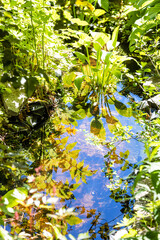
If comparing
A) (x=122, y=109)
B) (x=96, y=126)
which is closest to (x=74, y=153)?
(x=96, y=126)

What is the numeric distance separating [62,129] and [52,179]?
1.66 ft

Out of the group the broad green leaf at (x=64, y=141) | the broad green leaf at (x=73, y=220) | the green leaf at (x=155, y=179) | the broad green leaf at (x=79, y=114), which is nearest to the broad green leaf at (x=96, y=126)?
the broad green leaf at (x=79, y=114)

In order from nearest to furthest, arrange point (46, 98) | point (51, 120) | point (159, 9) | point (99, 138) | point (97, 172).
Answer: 1. point (159, 9)
2. point (97, 172)
3. point (99, 138)
4. point (51, 120)
5. point (46, 98)

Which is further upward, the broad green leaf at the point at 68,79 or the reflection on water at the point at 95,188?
the broad green leaf at the point at 68,79

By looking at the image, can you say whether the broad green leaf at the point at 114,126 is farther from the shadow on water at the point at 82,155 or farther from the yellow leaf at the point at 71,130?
the yellow leaf at the point at 71,130

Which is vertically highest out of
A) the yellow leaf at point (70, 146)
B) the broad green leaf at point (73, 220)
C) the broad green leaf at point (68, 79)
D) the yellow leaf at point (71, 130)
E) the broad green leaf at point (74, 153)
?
the broad green leaf at point (68, 79)

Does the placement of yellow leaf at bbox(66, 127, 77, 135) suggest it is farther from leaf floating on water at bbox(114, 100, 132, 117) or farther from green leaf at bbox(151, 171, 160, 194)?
green leaf at bbox(151, 171, 160, 194)

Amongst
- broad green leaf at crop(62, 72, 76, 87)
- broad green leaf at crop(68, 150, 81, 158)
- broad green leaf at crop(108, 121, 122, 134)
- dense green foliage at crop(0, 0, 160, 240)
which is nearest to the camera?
dense green foliage at crop(0, 0, 160, 240)

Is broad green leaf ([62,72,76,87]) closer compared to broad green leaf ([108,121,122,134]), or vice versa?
broad green leaf ([108,121,122,134])

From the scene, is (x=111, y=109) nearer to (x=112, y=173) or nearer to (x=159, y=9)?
A: (x=112, y=173)

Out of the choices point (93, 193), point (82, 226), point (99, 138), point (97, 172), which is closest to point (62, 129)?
point (99, 138)

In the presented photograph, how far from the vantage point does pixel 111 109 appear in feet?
6.27

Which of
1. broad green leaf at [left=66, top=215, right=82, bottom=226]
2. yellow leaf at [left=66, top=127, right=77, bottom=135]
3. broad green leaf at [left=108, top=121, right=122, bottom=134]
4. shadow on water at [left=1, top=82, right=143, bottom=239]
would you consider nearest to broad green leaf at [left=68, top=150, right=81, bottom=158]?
shadow on water at [left=1, top=82, right=143, bottom=239]

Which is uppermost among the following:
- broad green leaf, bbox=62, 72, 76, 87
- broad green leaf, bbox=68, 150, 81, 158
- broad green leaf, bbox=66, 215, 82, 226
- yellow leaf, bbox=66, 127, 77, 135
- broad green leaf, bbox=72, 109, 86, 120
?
broad green leaf, bbox=62, 72, 76, 87
